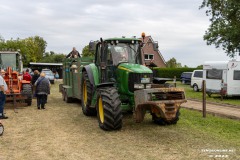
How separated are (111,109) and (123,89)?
1.04 m

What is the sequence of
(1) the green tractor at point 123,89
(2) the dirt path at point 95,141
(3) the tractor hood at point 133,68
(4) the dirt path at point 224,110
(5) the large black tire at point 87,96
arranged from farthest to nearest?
(4) the dirt path at point 224,110 < (5) the large black tire at point 87,96 < (3) the tractor hood at point 133,68 < (1) the green tractor at point 123,89 < (2) the dirt path at point 95,141

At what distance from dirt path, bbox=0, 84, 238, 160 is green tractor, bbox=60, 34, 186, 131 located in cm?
45

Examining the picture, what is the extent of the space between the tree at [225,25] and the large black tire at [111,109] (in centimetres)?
2229

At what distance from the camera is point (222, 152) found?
6.96 metres

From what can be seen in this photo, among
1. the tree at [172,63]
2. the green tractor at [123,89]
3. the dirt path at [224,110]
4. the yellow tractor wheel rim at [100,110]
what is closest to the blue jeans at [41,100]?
the green tractor at [123,89]

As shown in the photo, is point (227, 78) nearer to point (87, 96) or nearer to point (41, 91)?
point (41, 91)

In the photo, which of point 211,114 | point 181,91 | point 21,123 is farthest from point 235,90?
point 21,123

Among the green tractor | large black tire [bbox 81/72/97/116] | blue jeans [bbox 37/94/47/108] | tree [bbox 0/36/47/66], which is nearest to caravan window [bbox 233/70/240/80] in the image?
large black tire [bbox 81/72/97/116]

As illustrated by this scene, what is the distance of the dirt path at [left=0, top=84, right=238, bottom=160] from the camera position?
673 cm

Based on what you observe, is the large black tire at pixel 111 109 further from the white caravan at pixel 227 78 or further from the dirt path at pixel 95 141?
the white caravan at pixel 227 78

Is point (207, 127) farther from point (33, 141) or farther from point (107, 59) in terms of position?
point (33, 141)

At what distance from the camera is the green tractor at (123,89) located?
8441 millimetres

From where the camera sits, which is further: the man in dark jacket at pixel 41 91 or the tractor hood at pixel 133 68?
the man in dark jacket at pixel 41 91

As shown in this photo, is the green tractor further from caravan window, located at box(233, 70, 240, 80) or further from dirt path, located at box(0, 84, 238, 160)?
caravan window, located at box(233, 70, 240, 80)
